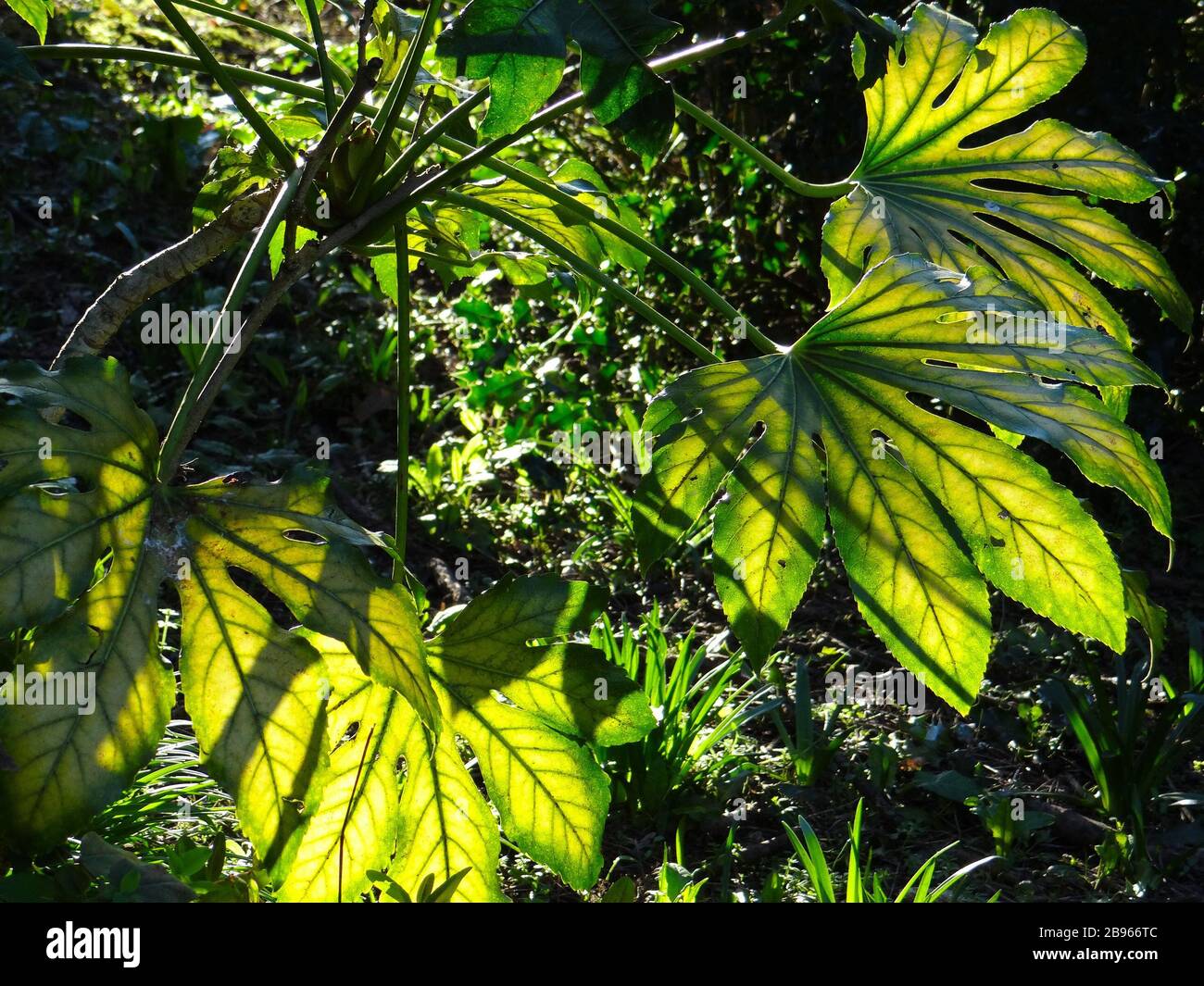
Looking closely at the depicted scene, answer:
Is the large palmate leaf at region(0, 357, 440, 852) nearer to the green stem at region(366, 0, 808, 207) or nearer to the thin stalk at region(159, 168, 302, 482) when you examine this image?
the thin stalk at region(159, 168, 302, 482)

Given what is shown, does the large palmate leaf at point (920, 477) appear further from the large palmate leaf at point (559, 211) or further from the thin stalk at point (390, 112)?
the large palmate leaf at point (559, 211)

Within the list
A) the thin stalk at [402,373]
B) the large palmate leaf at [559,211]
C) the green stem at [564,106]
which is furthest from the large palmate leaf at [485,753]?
the large palmate leaf at [559,211]

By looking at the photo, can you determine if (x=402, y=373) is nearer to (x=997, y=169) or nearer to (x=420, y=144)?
(x=420, y=144)

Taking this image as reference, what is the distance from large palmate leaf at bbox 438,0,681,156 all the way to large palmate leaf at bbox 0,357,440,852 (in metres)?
0.39

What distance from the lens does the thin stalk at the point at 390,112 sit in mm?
1181

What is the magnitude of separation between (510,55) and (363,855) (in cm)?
86

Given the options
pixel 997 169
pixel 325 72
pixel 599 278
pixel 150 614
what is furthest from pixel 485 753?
pixel 997 169

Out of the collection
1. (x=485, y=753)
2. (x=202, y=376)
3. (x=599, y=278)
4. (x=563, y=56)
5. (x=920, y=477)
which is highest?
(x=563, y=56)

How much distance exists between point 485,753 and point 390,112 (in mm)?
703

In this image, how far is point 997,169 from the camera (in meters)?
1.62

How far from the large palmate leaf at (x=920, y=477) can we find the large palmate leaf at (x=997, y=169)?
34cm

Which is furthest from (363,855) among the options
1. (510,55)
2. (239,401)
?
(239,401)

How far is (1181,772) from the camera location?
2496 mm
